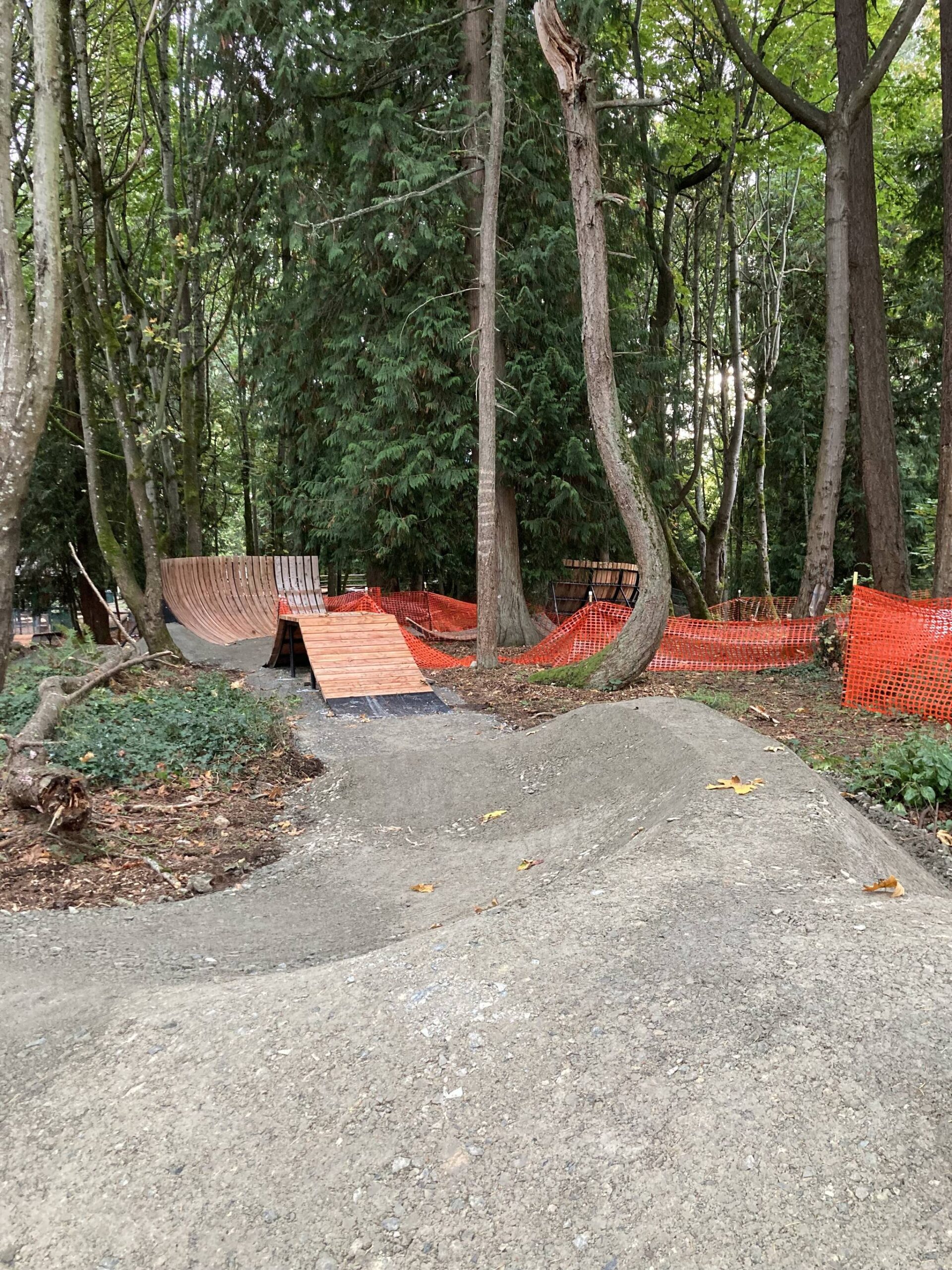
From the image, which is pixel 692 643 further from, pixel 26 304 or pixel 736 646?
pixel 26 304

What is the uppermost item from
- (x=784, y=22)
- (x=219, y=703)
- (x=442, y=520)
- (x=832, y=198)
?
(x=784, y=22)

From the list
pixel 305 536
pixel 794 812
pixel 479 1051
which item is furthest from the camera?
pixel 305 536

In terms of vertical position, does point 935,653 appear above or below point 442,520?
below

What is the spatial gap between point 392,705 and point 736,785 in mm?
5122

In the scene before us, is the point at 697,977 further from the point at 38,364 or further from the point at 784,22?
the point at 784,22

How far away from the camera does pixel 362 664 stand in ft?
32.6

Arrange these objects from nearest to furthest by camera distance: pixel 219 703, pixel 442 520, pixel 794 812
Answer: pixel 794 812 < pixel 219 703 < pixel 442 520

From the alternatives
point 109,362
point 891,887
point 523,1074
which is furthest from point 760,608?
point 523,1074

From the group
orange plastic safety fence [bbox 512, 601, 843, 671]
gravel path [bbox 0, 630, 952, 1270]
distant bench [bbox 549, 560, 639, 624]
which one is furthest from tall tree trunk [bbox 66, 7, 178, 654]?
gravel path [bbox 0, 630, 952, 1270]

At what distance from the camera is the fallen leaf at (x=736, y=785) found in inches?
178

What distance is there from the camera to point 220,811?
596 cm

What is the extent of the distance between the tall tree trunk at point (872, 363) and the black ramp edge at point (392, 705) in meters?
6.52

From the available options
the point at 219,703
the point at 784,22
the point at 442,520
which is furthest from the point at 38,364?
the point at 784,22

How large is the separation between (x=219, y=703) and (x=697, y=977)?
5909mm
